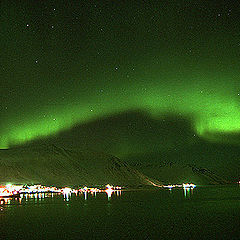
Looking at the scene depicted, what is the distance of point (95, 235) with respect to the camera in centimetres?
3391

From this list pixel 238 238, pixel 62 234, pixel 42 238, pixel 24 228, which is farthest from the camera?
pixel 24 228

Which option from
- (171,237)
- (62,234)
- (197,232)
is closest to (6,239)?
(62,234)

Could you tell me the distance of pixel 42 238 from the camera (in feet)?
105

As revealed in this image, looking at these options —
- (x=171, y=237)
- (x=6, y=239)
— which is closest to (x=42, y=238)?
(x=6, y=239)

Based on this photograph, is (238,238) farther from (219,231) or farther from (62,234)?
(62,234)

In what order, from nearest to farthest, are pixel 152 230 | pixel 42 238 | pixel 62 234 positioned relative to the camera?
pixel 42 238, pixel 62 234, pixel 152 230

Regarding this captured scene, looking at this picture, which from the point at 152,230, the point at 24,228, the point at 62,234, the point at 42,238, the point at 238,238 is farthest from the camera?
the point at 24,228

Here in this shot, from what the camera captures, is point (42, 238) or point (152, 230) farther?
point (152, 230)

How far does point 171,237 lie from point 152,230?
16.9ft

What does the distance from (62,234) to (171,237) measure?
945 cm

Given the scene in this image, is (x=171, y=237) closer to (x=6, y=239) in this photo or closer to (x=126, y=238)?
(x=126, y=238)

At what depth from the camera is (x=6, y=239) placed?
31250mm

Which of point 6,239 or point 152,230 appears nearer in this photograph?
point 6,239

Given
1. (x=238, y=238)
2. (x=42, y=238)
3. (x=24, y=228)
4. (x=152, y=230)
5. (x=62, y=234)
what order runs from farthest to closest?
(x=24, y=228) < (x=152, y=230) < (x=62, y=234) < (x=42, y=238) < (x=238, y=238)
